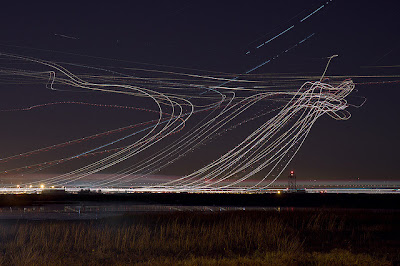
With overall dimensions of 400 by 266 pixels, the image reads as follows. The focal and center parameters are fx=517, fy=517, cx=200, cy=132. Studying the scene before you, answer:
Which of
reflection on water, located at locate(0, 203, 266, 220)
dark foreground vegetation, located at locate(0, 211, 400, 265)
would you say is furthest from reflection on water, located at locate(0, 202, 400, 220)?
dark foreground vegetation, located at locate(0, 211, 400, 265)

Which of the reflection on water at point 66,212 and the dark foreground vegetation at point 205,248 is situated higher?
the dark foreground vegetation at point 205,248

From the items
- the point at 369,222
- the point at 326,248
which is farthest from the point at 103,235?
the point at 369,222

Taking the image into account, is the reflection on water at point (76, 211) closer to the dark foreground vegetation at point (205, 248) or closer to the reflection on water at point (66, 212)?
the reflection on water at point (66, 212)

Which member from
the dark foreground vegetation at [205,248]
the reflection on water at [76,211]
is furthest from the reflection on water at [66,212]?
the dark foreground vegetation at [205,248]

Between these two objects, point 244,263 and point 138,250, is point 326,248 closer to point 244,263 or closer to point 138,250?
point 244,263

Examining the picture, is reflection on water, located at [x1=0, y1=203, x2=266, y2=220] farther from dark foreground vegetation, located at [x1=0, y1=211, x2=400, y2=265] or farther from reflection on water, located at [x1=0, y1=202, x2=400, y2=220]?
dark foreground vegetation, located at [x1=0, y1=211, x2=400, y2=265]

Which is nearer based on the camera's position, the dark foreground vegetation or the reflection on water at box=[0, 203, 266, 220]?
the dark foreground vegetation

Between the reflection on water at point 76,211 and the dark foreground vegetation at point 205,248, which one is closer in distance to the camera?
the dark foreground vegetation at point 205,248

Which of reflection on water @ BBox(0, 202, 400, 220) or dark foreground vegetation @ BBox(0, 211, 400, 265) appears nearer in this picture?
dark foreground vegetation @ BBox(0, 211, 400, 265)

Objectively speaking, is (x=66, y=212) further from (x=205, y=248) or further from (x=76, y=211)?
(x=205, y=248)

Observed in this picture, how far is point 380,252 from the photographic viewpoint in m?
19.8

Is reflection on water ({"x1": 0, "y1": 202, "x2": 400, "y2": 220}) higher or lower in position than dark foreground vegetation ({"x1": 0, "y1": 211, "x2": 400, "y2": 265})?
lower

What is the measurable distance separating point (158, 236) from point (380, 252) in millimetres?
9785

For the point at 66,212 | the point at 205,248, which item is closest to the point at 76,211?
the point at 66,212
